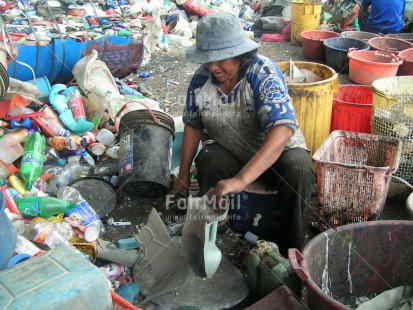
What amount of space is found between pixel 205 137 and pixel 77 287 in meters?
1.68

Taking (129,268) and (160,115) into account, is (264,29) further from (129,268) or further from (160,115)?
(129,268)

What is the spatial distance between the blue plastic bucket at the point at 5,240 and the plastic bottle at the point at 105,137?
1757 millimetres

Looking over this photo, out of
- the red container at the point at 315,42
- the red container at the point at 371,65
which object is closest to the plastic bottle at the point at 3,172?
the red container at the point at 371,65

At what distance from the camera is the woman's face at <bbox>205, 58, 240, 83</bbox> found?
2572 millimetres

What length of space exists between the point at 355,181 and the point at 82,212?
1770mm

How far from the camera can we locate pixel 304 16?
773cm

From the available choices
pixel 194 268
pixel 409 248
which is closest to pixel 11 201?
pixel 194 268

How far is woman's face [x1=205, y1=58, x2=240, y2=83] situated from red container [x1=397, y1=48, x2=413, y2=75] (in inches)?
149

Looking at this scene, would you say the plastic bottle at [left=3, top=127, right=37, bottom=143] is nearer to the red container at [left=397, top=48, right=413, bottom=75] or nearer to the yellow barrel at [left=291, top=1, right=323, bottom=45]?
the red container at [left=397, top=48, right=413, bottom=75]

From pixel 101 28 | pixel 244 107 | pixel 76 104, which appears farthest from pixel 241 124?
pixel 101 28

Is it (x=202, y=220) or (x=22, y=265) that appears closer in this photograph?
(x=22, y=265)

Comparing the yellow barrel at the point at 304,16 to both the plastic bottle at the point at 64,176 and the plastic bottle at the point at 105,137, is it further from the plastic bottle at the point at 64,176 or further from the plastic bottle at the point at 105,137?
the plastic bottle at the point at 64,176

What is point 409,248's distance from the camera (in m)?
2.27

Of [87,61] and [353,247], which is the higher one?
[87,61]
